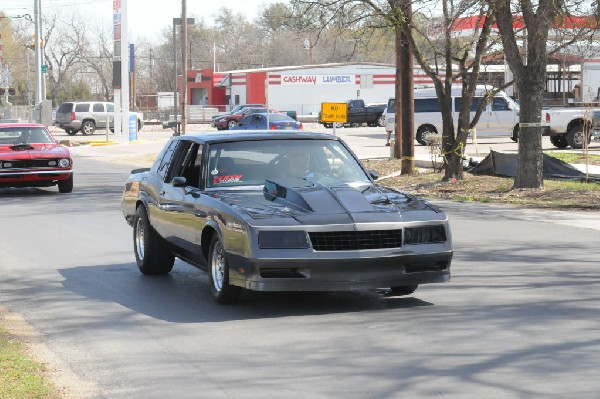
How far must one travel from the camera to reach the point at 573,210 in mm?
18750

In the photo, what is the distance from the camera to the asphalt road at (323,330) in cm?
677

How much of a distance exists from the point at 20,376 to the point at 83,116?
54.3m

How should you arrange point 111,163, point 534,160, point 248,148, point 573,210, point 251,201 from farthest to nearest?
point 111,163
point 534,160
point 573,210
point 248,148
point 251,201

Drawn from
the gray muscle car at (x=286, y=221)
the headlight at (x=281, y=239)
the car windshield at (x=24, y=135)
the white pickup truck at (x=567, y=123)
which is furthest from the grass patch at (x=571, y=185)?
the headlight at (x=281, y=239)

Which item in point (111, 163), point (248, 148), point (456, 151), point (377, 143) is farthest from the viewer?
point (377, 143)

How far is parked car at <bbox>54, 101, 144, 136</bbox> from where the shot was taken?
59803 mm

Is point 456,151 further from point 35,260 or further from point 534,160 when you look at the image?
point 35,260

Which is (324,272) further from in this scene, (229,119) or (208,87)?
(208,87)

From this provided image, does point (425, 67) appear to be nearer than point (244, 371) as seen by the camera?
No

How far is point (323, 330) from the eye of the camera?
8.45m

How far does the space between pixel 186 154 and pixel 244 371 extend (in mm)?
4238

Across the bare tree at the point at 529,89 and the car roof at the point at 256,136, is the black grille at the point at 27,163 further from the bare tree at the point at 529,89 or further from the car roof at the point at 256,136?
the car roof at the point at 256,136

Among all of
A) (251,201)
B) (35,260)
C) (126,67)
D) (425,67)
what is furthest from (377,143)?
Answer: (251,201)

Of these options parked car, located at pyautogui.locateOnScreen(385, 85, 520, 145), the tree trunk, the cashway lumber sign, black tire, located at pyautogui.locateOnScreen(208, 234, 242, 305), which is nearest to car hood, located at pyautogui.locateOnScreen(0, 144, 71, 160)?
the cashway lumber sign
